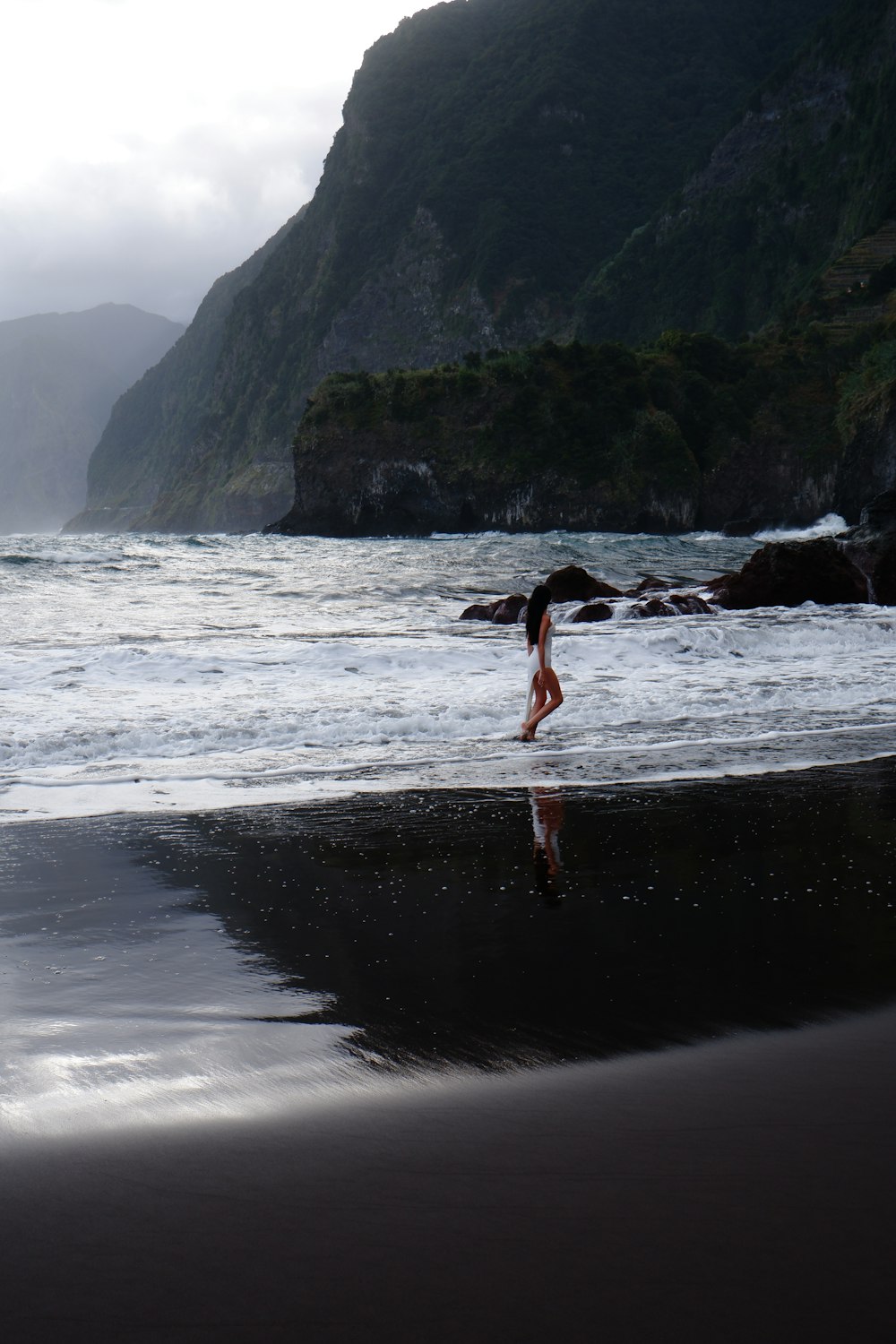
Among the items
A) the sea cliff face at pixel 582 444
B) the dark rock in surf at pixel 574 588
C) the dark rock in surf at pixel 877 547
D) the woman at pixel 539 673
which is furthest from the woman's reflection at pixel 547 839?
the sea cliff face at pixel 582 444

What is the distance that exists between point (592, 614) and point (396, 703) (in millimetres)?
8217

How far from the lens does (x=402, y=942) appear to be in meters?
3.57

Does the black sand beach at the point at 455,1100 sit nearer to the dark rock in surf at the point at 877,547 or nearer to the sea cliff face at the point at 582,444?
the dark rock in surf at the point at 877,547

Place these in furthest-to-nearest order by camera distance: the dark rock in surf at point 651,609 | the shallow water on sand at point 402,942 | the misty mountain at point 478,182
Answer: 1. the misty mountain at point 478,182
2. the dark rock in surf at point 651,609
3. the shallow water on sand at point 402,942

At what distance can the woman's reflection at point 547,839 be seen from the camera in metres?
4.23

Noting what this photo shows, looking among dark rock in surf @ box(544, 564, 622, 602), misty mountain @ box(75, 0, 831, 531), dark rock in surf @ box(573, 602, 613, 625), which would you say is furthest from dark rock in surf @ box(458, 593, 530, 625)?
misty mountain @ box(75, 0, 831, 531)

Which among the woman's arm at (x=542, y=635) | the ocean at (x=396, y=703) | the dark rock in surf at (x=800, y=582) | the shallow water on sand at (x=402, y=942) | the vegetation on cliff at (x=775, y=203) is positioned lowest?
the shallow water on sand at (x=402, y=942)

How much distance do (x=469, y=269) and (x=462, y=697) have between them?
130354 millimetres

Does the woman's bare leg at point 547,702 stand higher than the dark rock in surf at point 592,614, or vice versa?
the dark rock in surf at point 592,614

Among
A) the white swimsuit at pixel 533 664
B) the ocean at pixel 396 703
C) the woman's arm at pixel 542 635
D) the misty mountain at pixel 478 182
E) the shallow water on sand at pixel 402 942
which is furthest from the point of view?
the misty mountain at pixel 478 182

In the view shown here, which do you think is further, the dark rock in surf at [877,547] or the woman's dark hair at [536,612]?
the dark rock in surf at [877,547]

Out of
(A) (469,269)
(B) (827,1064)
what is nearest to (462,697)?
(B) (827,1064)

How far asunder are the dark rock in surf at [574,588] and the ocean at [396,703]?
744 millimetres

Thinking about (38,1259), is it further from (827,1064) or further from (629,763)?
(629,763)
